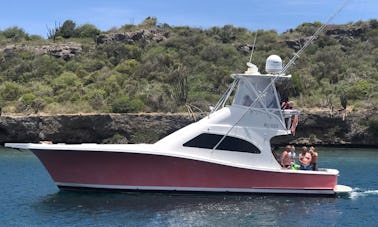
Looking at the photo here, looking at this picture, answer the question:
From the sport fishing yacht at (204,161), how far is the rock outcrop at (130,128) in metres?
26.2

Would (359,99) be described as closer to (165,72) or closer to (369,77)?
(369,77)

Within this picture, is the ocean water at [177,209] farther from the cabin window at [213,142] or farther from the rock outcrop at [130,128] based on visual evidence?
the rock outcrop at [130,128]

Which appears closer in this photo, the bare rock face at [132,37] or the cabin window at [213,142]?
the cabin window at [213,142]

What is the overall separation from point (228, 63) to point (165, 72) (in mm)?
9412

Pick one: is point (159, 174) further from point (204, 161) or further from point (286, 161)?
point (286, 161)

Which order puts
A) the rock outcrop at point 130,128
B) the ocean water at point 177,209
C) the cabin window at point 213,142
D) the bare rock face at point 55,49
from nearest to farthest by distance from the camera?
the ocean water at point 177,209, the cabin window at point 213,142, the rock outcrop at point 130,128, the bare rock face at point 55,49

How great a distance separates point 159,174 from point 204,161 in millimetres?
1579

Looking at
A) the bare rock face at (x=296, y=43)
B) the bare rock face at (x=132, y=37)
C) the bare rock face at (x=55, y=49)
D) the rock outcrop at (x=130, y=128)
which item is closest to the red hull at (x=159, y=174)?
the rock outcrop at (x=130, y=128)

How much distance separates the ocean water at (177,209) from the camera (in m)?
16.4

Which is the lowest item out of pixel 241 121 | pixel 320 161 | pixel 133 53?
pixel 320 161

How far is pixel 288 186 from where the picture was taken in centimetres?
2016

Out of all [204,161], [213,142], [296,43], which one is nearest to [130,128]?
[213,142]

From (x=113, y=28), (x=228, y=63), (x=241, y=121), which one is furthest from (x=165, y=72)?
(x=241, y=121)

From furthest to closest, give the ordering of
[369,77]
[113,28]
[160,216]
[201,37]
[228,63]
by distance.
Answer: [113,28], [201,37], [228,63], [369,77], [160,216]
